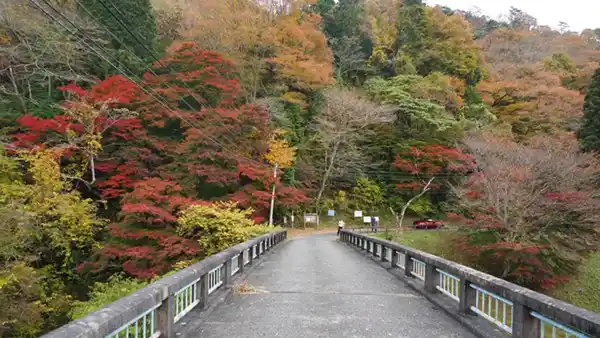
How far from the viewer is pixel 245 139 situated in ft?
75.4

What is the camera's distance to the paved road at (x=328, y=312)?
5027 millimetres

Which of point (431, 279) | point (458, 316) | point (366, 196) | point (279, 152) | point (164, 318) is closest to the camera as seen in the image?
point (164, 318)

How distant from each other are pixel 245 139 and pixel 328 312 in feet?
58.4

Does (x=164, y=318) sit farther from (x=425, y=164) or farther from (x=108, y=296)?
(x=425, y=164)

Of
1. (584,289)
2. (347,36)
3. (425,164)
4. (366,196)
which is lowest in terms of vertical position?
(584,289)

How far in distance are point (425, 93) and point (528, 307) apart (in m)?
37.2

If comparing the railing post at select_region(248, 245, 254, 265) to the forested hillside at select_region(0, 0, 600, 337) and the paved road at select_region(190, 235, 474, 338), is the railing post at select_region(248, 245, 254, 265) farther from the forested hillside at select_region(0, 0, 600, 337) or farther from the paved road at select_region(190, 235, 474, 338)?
the paved road at select_region(190, 235, 474, 338)

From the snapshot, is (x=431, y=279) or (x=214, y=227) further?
(x=214, y=227)

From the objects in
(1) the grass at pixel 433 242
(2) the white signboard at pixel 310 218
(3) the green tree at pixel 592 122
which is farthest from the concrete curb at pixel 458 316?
(2) the white signboard at pixel 310 218

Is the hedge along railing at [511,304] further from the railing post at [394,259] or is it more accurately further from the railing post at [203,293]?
the railing post at [203,293]

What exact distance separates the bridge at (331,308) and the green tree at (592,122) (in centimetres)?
1851

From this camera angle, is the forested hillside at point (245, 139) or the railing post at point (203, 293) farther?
the forested hillside at point (245, 139)

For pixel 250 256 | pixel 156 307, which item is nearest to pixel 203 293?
pixel 156 307

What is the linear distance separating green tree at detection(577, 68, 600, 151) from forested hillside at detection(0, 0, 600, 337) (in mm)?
92
